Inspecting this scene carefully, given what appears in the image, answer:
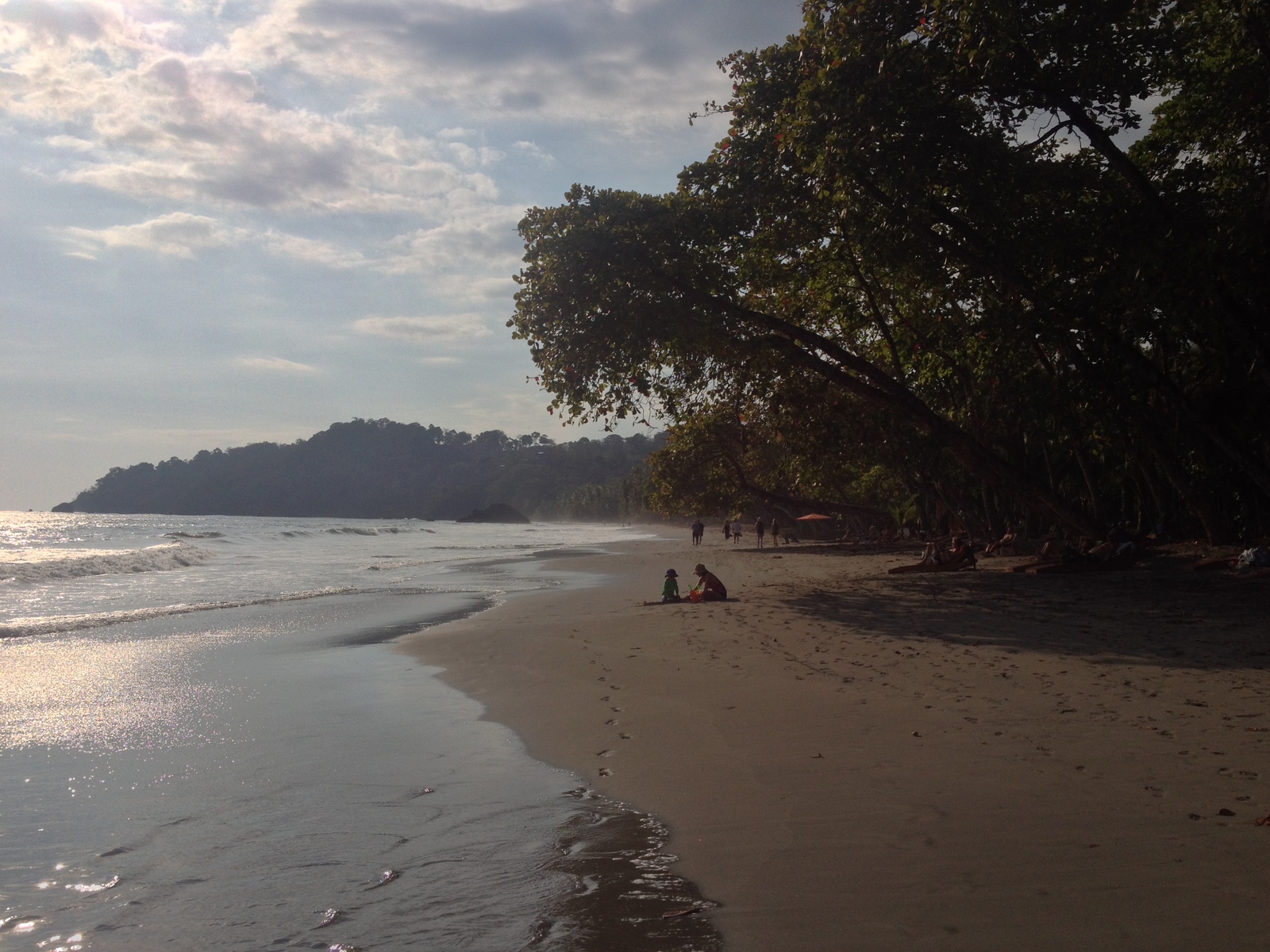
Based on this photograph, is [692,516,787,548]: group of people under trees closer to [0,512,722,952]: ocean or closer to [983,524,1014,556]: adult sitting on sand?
[983,524,1014,556]: adult sitting on sand

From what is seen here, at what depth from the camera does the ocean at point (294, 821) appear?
11.7 ft

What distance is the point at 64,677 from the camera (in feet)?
30.8

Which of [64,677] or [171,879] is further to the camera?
[64,677]

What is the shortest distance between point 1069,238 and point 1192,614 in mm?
5958

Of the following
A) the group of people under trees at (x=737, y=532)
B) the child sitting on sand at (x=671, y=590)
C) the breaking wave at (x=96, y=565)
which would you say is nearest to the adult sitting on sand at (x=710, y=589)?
the child sitting on sand at (x=671, y=590)

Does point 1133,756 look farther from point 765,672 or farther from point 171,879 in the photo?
point 171,879

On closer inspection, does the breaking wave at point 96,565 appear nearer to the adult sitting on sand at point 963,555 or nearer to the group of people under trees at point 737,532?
the adult sitting on sand at point 963,555

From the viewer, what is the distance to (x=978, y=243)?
14234 millimetres

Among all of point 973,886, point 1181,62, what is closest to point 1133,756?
point 973,886

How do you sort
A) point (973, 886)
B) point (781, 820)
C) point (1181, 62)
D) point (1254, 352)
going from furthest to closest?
point (1181, 62) → point (1254, 352) → point (781, 820) → point (973, 886)

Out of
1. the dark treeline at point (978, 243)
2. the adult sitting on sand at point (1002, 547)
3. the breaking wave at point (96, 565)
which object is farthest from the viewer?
the breaking wave at point (96, 565)

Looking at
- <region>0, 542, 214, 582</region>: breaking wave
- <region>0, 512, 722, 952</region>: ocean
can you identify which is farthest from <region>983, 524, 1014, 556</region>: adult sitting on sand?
<region>0, 542, 214, 582</region>: breaking wave

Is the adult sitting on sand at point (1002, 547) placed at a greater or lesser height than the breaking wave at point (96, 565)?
greater

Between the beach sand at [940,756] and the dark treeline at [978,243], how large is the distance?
386cm
